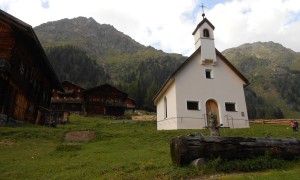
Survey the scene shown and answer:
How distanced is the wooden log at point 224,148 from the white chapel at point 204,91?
1619cm

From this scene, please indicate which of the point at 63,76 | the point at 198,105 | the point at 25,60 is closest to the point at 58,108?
the point at 25,60

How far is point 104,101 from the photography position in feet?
228

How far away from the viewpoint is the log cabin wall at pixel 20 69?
23031 millimetres

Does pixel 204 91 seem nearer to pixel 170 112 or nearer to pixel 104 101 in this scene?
pixel 170 112

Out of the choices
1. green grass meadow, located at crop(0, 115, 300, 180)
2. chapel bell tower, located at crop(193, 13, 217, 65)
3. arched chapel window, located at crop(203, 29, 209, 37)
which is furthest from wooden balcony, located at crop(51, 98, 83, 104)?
green grass meadow, located at crop(0, 115, 300, 180)

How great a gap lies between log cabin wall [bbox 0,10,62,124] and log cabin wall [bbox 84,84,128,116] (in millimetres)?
35722

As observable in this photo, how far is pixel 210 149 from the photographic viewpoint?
10148 millimetres

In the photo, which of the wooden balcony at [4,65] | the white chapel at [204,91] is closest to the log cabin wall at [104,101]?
the white chapel at [204,91]

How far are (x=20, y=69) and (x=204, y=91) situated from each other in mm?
18183

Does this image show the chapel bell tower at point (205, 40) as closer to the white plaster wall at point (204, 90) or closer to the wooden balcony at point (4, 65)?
the white plaster wall at point (204, 90)

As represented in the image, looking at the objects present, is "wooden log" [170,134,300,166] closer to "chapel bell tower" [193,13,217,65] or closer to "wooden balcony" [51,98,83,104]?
"chapel bell tower" [193,13,217,65]

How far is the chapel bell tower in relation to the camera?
30188mm

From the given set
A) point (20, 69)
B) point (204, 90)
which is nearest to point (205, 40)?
point (204, 90)

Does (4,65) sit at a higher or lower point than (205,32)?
lower
